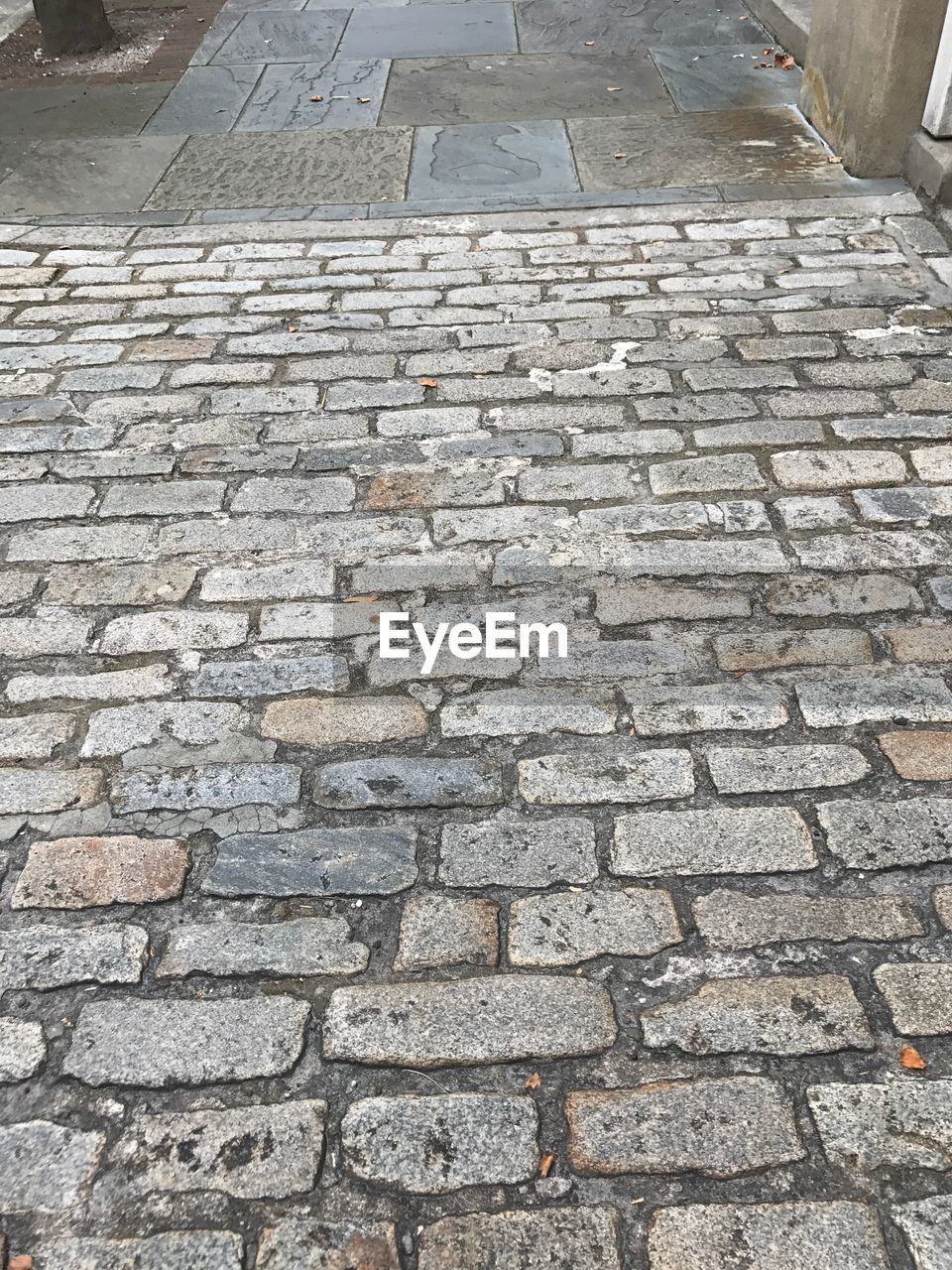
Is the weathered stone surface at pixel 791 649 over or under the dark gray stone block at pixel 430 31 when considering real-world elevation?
under

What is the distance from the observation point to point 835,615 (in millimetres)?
3076

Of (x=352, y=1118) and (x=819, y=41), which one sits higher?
(x=819, y=41)

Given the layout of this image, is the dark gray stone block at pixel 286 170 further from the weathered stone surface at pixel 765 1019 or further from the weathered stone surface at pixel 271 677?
the weathered stone surface at pixel 765 1019

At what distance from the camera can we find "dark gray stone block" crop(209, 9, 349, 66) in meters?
8.26

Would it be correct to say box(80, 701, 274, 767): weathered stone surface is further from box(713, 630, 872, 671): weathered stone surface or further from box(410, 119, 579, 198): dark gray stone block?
box(410, 119, 579, 198): dark gray stone block

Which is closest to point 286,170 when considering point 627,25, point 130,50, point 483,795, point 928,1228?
point 130,50

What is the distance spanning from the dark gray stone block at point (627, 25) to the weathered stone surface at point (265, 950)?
7336mm

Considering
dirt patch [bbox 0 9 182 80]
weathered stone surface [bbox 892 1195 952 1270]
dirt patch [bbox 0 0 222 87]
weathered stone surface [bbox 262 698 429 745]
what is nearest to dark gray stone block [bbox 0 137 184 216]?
dirt patch [bbox 0 0 222 87]

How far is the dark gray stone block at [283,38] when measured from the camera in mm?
8258

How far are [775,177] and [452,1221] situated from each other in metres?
5.49

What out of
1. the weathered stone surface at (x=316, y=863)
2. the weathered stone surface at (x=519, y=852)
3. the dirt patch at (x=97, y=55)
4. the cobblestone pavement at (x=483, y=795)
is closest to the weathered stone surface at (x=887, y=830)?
the cobblestone pavement at (x=483, y=795)

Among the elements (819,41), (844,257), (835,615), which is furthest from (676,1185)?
(819,41)

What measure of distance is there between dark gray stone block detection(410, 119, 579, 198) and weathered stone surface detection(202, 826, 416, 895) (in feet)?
14.6

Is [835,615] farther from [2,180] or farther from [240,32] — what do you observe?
[240,32]
